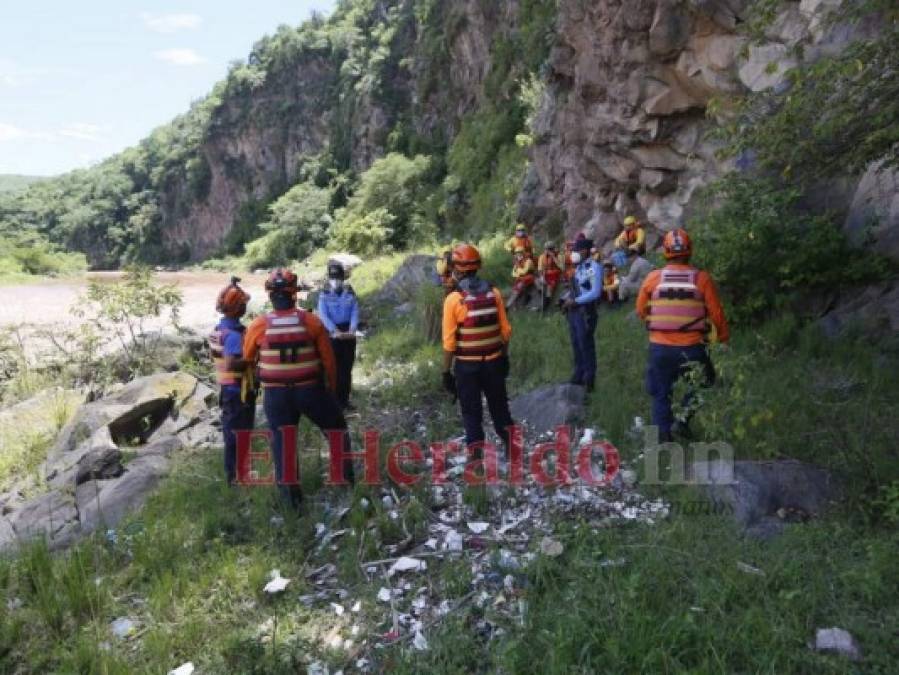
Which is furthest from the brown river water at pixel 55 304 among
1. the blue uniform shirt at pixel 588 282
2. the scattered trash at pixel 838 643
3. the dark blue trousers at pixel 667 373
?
the scattered trash at pixel 838 643

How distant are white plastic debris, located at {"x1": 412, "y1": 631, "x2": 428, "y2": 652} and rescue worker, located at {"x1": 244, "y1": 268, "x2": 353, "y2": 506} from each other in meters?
1.91

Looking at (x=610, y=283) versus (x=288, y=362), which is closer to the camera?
(x=288, y=362)

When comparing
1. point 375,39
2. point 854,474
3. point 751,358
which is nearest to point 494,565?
point 751,358

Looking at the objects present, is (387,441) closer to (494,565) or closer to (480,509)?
(480,509)

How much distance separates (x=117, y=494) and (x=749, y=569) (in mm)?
5422

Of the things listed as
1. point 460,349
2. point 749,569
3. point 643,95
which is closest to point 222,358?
point 460,349

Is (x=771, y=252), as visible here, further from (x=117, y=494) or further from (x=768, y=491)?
(x=117, y=494)

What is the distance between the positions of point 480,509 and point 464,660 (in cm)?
153

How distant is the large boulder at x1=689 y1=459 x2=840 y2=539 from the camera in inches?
161

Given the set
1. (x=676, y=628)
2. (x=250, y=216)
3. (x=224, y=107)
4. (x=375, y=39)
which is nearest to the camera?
(x=676, y=628)

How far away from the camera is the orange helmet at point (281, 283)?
4.91 m

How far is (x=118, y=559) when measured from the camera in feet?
15.8

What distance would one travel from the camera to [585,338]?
691cm

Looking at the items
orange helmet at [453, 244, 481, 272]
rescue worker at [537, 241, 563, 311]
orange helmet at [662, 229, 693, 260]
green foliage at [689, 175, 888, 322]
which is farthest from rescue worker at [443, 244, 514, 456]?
rescue worker at [537, 241, 563, 311]
